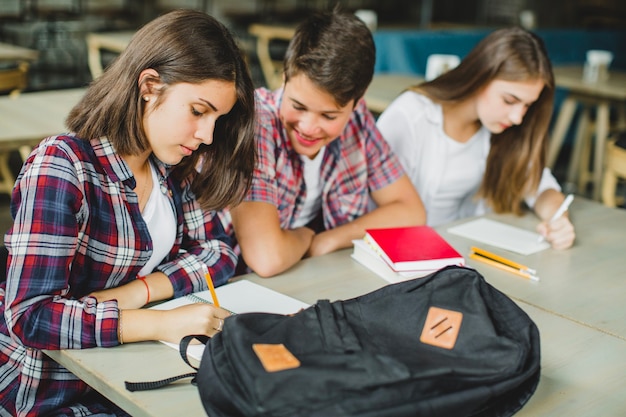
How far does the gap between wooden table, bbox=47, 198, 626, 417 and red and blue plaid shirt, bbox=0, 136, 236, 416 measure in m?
0.07

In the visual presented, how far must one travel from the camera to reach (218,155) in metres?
1.58

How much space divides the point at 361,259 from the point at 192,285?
43 cm

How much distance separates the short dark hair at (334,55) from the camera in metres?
1.73

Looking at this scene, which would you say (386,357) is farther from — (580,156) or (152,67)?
(580,156)

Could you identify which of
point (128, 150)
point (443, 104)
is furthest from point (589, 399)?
point (443, 104)

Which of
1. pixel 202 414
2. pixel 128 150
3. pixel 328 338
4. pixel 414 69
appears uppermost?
pixel 128 150

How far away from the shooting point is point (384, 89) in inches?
154

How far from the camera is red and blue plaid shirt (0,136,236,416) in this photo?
1.23 meters

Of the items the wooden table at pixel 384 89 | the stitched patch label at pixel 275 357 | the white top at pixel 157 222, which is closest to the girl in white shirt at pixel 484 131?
the wooden table at pixel 384 89

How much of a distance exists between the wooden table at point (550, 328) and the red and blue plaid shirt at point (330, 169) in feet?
0.76

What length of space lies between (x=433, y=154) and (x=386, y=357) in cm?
147

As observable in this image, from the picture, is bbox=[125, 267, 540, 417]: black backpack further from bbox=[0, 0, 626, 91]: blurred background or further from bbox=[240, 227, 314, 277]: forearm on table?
bbox=[0, 0, 626, 91]: blurred background

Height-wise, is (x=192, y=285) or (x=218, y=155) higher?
(x=218, y=155)

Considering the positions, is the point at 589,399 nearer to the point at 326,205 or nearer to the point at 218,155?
the point at 218,155
